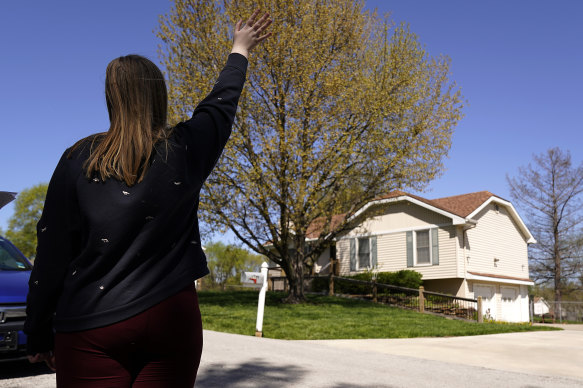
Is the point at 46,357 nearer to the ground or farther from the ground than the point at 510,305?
nearer to the ground

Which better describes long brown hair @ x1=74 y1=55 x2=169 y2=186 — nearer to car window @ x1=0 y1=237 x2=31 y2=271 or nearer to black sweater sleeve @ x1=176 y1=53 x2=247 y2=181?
black sweater sleeve @ x1=176 y1=53 x2=247 y2=181

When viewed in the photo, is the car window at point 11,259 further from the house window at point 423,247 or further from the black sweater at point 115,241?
the house window at point 423,247

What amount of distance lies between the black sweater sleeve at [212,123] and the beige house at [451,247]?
914 inches

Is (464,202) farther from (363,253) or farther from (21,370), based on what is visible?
(21,370)

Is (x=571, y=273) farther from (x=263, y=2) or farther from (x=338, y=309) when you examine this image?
(x=263, y=2)

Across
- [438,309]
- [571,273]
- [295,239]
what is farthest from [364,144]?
[571,273]

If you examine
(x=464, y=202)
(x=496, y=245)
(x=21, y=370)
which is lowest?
(x=21, y=370)

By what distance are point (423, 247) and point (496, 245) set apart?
537 cm

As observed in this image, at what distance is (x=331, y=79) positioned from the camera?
18.3 meters

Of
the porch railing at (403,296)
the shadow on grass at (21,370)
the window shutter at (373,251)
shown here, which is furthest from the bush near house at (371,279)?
the shadow on grass at (21,370)

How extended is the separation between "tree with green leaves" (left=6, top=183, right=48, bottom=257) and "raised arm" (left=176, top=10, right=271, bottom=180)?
6239cm

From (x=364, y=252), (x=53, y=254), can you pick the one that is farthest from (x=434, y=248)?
(x=53, y=254)

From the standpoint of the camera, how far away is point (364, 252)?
3039 cm

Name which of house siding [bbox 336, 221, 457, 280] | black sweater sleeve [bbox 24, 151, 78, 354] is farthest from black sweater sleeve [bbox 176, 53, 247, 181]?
house siding [bbox 336, 221, 457, 280]
